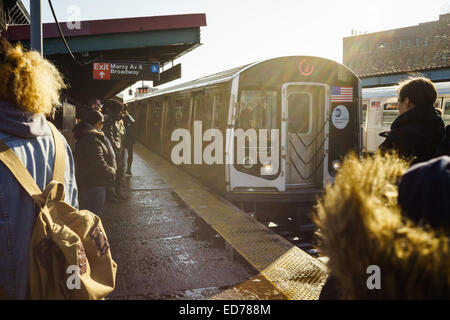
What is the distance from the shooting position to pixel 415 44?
60031mm

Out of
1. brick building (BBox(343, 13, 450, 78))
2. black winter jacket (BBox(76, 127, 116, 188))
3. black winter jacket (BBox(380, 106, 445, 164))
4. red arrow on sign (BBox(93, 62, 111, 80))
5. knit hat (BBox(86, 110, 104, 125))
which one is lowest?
black winter jacket (BBox(76, 127, 116, 188))

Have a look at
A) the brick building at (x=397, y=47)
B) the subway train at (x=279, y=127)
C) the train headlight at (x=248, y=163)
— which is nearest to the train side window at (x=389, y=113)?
the subway train at (x=279, y=127)

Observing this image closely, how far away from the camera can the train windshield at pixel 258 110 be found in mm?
7215

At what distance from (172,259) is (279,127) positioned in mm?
3642

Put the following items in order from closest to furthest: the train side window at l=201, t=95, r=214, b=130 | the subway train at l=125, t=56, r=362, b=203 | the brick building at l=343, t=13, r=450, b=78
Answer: the subway train at l=125, t=56, r=362, b=203, the train side window at l=201, t=95, r=214, b=130, the brick building at l=343, t=13, r=450, b=78

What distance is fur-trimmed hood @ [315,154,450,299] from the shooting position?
1014 mm

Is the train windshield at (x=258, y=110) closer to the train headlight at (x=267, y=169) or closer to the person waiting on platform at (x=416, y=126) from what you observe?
the train headlight at (x=267, y=169)

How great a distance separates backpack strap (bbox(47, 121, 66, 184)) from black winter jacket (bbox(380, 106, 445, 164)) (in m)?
2.07

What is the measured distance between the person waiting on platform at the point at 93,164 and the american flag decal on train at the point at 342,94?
192 inches

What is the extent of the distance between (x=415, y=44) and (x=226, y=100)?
62283mm

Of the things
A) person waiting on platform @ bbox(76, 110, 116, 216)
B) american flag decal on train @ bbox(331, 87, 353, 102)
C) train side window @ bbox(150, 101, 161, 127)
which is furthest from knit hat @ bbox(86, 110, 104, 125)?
train side window @ bbox(150, 101, 161, 127)

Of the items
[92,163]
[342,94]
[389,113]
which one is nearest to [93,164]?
[92,163]

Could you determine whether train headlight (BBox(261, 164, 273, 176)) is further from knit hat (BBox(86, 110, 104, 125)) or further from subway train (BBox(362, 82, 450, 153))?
subway train (BBox(362, 82, 450, 153))
